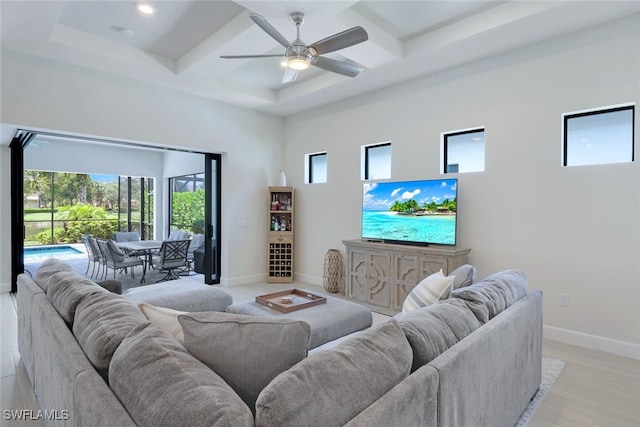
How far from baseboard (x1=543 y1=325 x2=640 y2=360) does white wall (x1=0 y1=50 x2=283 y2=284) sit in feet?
14.4

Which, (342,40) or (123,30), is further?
(123,30)

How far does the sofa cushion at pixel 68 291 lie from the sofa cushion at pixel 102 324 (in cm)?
7

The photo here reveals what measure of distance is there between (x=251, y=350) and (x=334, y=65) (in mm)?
2798

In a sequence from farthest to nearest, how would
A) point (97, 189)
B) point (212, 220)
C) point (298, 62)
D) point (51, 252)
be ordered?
1. point (97, 189)
2. point (51, 252)
3. point (212, 220)
4. point (298, 62)

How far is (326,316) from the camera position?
2.86 m

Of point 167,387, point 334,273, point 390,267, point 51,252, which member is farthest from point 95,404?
point 51,252

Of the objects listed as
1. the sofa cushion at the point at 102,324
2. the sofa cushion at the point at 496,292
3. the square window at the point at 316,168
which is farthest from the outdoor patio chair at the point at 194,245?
the sofa cushion at the point at 496,292

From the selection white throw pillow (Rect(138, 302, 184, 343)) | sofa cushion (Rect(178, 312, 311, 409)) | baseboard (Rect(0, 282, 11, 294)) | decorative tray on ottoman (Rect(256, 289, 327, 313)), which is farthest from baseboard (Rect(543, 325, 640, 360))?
baseboard (Rect(0, 282, 11, 294))

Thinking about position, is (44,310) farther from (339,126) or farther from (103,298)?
(339,126)

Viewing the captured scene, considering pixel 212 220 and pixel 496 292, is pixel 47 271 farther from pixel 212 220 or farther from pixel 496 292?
pixel 212 220

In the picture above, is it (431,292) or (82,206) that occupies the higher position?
(82,206)

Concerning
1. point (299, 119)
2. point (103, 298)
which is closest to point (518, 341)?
point (103, 298)

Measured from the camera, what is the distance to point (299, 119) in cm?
626

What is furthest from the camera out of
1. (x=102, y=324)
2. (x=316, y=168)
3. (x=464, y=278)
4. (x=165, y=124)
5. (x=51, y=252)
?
(x=51, y=252)
